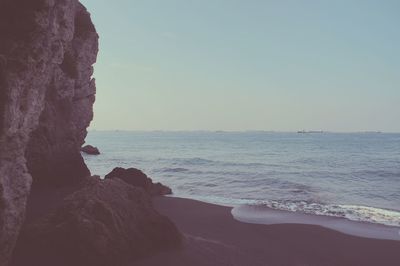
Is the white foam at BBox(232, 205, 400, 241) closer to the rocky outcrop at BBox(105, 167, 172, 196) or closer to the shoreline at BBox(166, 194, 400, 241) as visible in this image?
the shoreline at BBox(166, 194, 400, 241)

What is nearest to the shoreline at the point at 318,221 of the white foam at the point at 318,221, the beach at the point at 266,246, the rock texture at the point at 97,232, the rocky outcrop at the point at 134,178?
the white foam at the point at 318,221

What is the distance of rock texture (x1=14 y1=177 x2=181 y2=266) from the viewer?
9.32 m

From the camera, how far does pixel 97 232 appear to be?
9555 mm

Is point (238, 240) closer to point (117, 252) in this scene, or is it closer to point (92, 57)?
point (117, 252)

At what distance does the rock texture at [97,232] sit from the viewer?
932 cm

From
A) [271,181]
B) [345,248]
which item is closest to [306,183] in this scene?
[271,181]

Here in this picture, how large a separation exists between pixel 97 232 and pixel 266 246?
6361 mm

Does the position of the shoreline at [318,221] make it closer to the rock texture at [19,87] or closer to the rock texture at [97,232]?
the rock texture at [97,232]

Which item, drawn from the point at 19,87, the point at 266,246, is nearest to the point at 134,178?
the point at 266,246

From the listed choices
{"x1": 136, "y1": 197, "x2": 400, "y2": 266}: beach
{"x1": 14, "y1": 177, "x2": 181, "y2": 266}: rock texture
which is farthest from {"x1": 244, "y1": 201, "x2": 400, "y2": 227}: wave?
{"x1": 14, "y1": 177, "x2": 181, "y2": 266}: rock texture

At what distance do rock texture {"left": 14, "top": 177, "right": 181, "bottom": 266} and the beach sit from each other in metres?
0.64

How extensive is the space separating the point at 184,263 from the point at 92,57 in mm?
25736

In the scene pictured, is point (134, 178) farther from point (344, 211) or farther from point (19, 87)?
point (19, 87)

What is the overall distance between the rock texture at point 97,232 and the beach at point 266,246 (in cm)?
64
